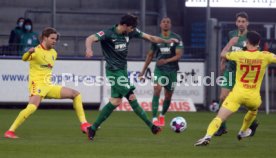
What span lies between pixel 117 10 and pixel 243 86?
16.5 metres

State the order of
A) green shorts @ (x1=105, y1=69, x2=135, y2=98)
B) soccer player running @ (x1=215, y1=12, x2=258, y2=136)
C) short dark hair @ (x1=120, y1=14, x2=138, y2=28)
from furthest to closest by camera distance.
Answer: soccer player running @ (x1=215, y1=12, x2=258, y2=136) < green shorts @ (x1=105, y1=69, x2=135, y2=98) < short dark hair @ (x1=120, y1=14, x2=138, y2=28)

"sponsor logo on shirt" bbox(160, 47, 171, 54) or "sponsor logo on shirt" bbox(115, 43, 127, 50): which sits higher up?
"sponsor logo on shirt" bbox(115, 43, 127, 50)

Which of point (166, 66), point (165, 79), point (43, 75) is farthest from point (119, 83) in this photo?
point (166, 66)

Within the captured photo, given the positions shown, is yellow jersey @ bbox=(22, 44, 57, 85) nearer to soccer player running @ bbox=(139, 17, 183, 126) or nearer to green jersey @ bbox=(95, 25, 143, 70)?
green jersey @ bbox=(95, 25, 143, 70)

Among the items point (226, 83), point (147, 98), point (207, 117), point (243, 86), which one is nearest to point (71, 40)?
point (147, 98)

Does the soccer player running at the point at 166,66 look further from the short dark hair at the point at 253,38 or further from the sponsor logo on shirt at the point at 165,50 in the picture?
the short dark hair at the point at 253,38

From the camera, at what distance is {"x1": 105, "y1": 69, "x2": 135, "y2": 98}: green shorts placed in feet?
49.5

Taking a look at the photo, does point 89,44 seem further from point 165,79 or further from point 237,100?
point 165,79

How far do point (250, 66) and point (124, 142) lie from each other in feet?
8.04

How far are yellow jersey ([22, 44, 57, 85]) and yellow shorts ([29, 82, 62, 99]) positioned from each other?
59 millimetres

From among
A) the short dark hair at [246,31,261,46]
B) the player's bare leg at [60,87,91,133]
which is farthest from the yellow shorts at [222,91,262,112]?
the player's bare leg at [60,87,91,133]

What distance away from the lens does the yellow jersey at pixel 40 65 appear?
15195 millimetres

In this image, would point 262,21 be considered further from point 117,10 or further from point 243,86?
point 243,86

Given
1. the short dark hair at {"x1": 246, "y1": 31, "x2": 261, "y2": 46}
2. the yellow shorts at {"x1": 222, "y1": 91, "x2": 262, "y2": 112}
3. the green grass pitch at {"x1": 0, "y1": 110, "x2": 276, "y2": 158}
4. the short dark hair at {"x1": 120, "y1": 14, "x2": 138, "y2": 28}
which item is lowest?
the green grass pitch at {"x1": 0, "y1": 110, "x2": 276, "y2": 158}
